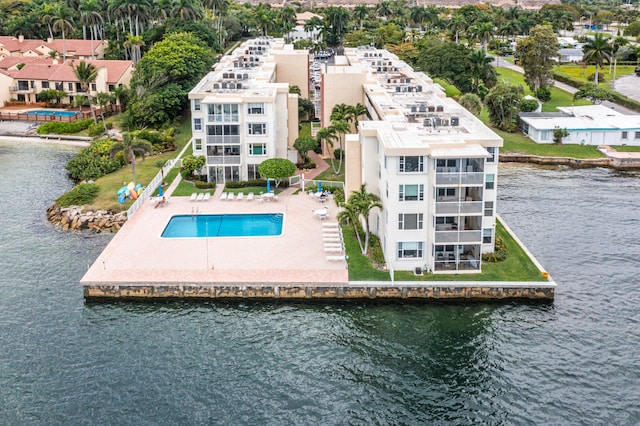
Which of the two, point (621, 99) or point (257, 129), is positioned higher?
point (257, 129)

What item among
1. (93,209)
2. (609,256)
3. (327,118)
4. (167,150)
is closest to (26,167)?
(167,150)

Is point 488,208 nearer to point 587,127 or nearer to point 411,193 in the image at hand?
point 411,193

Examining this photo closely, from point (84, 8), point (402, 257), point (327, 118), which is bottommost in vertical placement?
point (402, 257)

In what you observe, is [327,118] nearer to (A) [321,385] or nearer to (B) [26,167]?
(B) [26,167]

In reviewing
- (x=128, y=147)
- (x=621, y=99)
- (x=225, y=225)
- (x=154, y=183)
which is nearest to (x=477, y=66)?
(x=621, y=99)

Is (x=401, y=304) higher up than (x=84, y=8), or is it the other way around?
(x=84, y=8)

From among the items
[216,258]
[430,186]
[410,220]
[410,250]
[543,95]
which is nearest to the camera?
[430,186]

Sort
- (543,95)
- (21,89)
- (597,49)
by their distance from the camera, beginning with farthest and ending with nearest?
1. (21,89)
2. (597,49)
3. (543,95)
